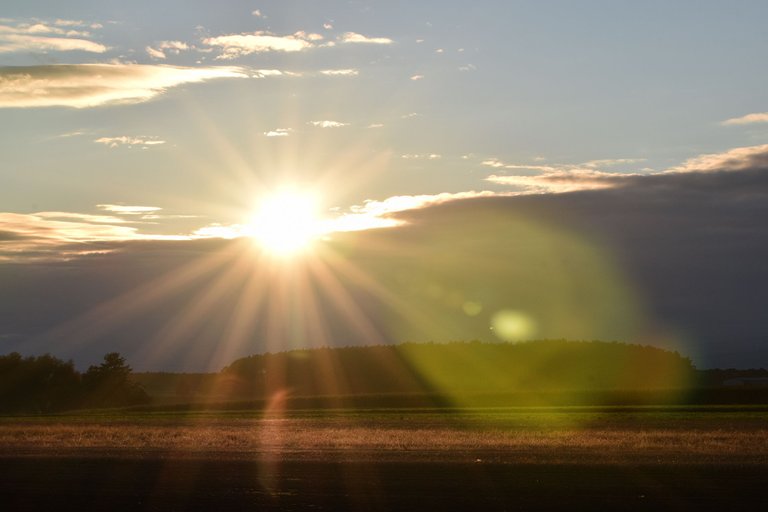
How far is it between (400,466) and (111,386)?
66009 mm

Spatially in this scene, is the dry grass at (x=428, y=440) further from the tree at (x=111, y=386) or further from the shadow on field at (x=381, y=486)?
the tree at (x=111, y=386)

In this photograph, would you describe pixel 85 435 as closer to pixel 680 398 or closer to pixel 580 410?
pixel 580 410

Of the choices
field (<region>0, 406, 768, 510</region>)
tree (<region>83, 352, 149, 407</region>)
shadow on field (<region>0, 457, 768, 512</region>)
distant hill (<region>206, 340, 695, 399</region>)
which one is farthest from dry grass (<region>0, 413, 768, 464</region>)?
distant hill (<region>206, 340, 695, 399</region>)

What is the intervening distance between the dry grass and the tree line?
128 ft

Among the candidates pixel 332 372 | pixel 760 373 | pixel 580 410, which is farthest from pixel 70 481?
pixel 760 373

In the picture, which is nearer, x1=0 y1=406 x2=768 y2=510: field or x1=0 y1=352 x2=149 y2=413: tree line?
x1=0 y1=406 x2=768 y2=510: field

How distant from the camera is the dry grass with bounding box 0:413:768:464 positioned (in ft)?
92.9

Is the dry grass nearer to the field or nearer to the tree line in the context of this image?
the field

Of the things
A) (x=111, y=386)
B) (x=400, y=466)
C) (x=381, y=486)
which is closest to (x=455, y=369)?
(x=111, y=386)

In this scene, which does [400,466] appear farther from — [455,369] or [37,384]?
[455,369]

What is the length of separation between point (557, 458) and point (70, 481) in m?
13.0

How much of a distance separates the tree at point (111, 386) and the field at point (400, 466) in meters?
42.6

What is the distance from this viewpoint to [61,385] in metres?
86.3

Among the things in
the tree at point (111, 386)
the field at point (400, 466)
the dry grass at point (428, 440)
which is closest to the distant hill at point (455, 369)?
the tree at point (111, 386)
